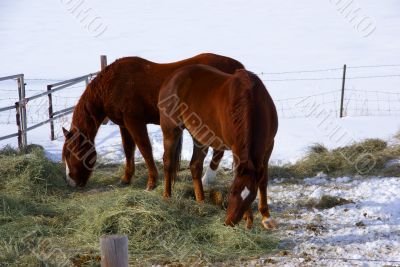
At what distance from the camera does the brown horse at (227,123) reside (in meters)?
4.50

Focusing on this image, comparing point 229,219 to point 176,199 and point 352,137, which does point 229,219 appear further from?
point 352,137

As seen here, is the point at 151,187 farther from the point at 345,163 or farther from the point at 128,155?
the point at 345,163

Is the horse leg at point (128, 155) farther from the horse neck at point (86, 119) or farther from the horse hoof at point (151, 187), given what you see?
the horse hoof at point (151, 187)

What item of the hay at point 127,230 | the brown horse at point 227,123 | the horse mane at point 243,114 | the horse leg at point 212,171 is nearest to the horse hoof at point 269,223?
the brown horse at point 227,123

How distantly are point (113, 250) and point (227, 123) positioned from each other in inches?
96.2

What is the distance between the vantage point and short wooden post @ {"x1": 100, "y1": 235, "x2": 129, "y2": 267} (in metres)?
2.89

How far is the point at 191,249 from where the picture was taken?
4.61m

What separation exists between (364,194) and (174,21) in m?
26.6

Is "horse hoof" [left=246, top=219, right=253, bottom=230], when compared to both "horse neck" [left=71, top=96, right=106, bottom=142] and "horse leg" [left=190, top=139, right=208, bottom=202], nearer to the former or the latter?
"horse leg" [left=190, top=139, right=208, bottom=202]

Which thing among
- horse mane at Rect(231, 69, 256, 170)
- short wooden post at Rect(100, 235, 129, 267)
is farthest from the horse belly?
short wooden post at Rect(100, 235, 129, 267)

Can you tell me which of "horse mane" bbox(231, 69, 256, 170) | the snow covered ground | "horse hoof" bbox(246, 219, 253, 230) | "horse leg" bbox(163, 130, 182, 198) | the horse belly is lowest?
the snow covered ground

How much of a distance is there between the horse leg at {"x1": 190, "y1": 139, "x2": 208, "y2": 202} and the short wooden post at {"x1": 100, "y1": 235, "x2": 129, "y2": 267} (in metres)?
3.12

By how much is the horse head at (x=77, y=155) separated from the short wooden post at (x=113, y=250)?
409cm

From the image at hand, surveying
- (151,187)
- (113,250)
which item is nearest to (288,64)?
(151,187)
